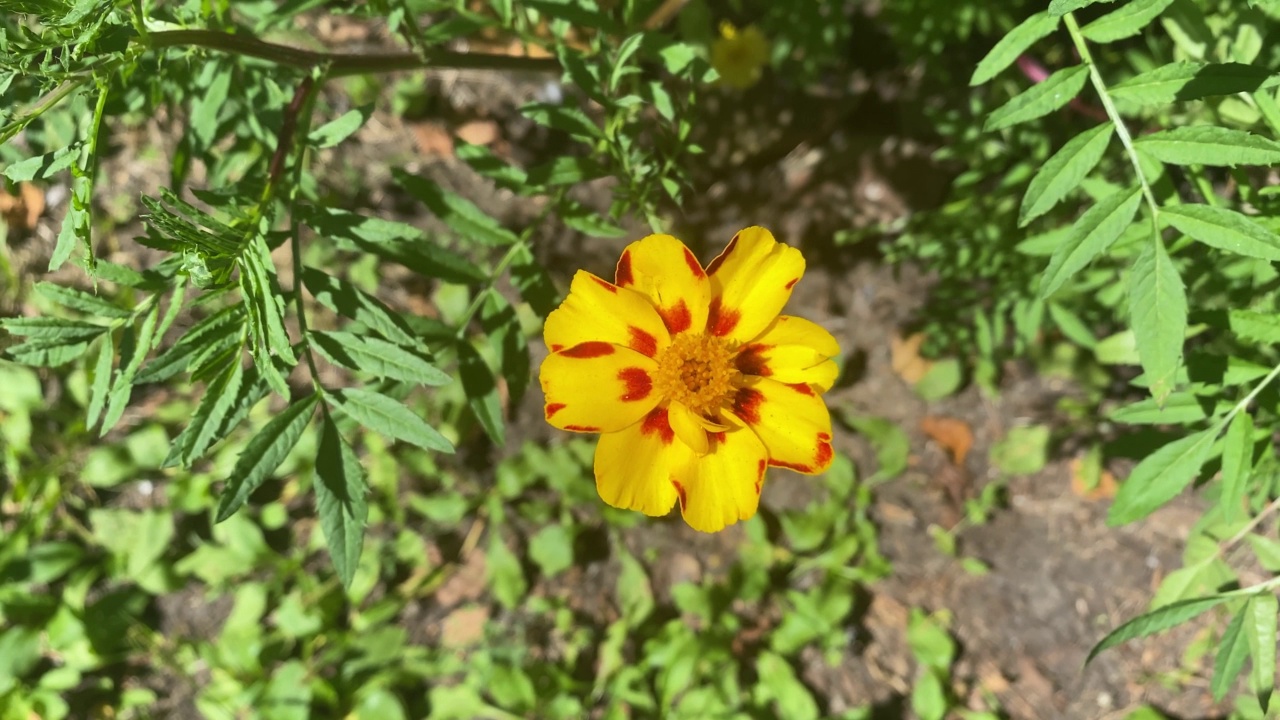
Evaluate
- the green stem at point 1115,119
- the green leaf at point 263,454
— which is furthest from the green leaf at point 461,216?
the green stem at point 1115,119

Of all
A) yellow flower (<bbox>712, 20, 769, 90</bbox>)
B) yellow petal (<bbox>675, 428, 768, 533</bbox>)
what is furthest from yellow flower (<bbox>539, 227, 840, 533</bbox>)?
yellow flower (<bbox>712, 20, 769, 90</bbox>)

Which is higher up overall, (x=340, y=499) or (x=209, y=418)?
(x=209, y=418)

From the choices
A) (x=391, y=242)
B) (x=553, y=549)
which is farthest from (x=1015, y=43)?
(x=553, y=549)

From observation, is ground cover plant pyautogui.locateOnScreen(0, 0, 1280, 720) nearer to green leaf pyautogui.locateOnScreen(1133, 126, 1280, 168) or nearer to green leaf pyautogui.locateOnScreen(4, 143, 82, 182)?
green leaf pyautogui.locateOnScreen(1133, 126, 1280, 168)

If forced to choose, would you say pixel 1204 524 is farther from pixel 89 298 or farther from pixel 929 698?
pixel 89 298

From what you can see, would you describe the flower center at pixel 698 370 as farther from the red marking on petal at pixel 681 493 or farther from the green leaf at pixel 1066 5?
the green leaf at pixel 1066 5

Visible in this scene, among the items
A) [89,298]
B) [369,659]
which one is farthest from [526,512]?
[89,298]

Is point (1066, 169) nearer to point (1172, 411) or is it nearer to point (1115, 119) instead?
point (1115, 119)

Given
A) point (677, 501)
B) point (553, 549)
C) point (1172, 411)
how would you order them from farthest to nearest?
1. point (553, 549)
2. point (677, 501)
3. point (1172, 411)
